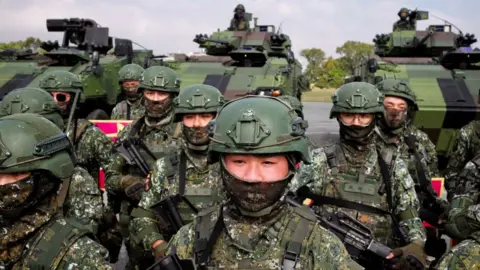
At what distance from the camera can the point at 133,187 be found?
5.74 metres

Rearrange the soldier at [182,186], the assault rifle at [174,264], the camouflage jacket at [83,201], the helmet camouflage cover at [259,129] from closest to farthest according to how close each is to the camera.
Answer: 1. the assault rifle at [174,264]
2. the helmet camouflage cover at [259,129]
3. the camouflage jacket at [83,201]
4. the soldier at [182,186]

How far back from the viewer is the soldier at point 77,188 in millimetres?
3889

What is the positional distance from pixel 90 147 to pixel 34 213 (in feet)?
10.2

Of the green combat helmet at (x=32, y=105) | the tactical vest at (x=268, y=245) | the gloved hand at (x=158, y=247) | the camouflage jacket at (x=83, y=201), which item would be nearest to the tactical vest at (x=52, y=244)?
the tactical vest at (x=268, y=245)

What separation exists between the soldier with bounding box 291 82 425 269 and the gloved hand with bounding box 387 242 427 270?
0.17 metres

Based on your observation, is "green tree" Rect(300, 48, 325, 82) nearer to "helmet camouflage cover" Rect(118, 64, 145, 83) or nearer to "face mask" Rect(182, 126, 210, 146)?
"helmet camouflage cover" Rect(118, 64, 145, 83)

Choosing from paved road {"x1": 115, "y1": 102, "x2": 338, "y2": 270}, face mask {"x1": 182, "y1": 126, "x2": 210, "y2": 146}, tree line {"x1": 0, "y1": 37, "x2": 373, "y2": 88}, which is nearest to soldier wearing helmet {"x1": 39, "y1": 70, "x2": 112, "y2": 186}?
face mask {"x1": 182, "y1": 126, "x2": 210, "y2": 146}

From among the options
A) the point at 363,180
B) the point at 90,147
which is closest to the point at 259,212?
the point at 363,180

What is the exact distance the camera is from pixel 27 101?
5211 millimetres

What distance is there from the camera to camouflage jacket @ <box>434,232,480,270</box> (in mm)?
2992

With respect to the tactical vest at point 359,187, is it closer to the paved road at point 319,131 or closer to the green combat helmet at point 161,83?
the green combat helmet at point 161,83

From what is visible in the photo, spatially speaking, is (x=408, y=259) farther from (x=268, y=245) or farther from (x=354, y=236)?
(x=268, y=245)

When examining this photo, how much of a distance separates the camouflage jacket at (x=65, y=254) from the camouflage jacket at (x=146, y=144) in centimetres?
312

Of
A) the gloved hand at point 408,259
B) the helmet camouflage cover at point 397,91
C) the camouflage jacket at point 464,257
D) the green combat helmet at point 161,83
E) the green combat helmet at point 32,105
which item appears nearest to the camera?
the camouflage jacket at point 464,257
